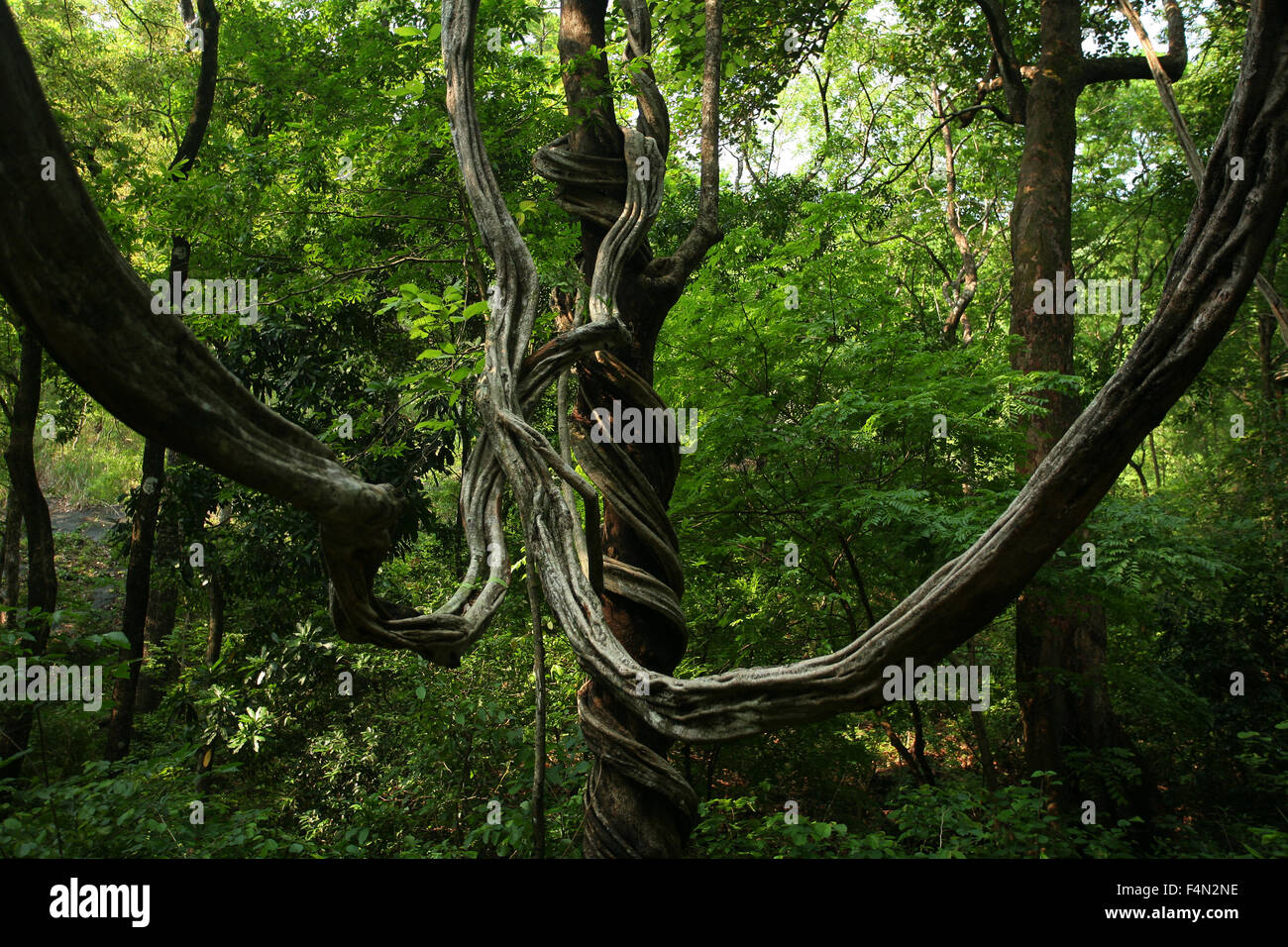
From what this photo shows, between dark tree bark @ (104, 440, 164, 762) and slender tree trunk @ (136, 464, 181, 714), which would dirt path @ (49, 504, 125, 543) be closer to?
slender tree trunk @ (136, 464, 181, 714)

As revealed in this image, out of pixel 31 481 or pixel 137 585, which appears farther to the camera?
pixel 31 481

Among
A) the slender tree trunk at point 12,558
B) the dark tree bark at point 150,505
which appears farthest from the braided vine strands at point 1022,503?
the slender tree trunk at point 12,558

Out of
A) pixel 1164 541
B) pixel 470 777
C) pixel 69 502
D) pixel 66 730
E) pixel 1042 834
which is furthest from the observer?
pixel 69 502

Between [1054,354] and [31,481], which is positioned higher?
[1054,354]

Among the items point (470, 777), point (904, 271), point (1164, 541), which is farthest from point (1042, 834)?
point (904, 271)

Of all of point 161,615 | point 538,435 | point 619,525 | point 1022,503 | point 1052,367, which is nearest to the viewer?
point 1022,503

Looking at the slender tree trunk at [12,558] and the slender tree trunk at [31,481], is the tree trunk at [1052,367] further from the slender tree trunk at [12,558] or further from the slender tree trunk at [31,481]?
the slender tree trunk at [12,558]

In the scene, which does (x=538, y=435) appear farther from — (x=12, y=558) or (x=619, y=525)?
(x=12, y=558)

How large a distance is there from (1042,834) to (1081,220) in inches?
455

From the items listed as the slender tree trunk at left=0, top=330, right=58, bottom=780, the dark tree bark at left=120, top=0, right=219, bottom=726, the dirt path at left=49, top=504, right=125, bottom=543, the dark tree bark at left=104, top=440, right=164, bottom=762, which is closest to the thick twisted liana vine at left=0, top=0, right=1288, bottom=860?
the dark tree bark at left=120, top=0, right=219, bottom=726

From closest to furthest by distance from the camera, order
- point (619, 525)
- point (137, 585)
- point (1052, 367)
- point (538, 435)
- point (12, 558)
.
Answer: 1. point (538, 435)
2. point (619, 525)
3. point (1052, 367)
4. point (137, 585)
5. point (12, 558)

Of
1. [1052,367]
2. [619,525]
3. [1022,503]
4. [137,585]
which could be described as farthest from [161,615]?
[1022,503]

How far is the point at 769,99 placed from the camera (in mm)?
5629

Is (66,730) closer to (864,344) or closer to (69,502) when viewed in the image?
(864,344)
